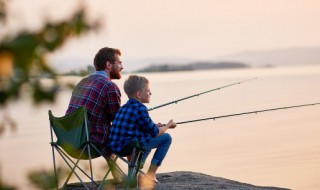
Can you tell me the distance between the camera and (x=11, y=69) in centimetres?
120

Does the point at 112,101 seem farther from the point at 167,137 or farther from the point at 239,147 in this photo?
the point at 239,147

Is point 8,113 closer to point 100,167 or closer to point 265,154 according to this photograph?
point 100,167

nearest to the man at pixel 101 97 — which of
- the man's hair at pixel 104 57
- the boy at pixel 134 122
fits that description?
the man's hair at pixel 104 57

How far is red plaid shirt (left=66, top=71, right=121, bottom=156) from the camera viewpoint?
15.4 feet

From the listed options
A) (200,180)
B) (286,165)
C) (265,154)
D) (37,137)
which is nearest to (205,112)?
(37,137)

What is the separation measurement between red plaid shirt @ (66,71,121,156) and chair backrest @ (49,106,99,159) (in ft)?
0.67

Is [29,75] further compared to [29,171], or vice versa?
[29,171]

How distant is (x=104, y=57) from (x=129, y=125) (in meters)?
0.52

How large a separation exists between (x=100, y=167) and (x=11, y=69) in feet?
4.06

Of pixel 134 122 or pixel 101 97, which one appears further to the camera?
pixel 101 97

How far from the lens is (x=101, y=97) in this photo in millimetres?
4738

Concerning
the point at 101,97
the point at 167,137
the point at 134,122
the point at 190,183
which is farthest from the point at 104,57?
the point at 190,183

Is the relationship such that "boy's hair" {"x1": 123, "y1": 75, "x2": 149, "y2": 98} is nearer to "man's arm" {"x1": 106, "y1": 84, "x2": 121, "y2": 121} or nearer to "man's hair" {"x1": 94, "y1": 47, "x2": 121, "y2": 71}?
"man's arm" {"x1": 106, "y1": 84, "x2": 121, "y2": 121}

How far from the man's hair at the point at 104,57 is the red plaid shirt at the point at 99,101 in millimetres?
74
